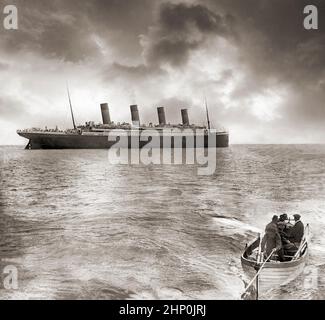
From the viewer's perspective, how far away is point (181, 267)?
488 inches

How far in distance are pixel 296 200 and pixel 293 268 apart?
1547cm

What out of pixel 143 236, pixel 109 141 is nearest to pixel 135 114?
pixel 109 141

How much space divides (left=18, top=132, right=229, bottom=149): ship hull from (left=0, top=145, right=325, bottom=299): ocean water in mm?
39015

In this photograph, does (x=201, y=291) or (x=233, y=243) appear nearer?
(x=201, y=291)

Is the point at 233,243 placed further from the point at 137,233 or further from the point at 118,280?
the point at 118,280

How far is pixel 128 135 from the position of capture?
240 ft

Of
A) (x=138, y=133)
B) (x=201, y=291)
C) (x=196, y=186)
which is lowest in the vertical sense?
(x=201, y=291)

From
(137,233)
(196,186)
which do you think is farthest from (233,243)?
(196,186)

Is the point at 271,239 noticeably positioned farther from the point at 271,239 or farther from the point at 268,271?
the point at 268,271

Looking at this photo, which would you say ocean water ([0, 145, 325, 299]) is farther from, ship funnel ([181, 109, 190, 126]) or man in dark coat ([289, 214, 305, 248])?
ship funnel ([181, 109, 190, 126])

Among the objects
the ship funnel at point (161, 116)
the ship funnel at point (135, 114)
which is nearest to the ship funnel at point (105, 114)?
the ship funnel at point (135, 114)

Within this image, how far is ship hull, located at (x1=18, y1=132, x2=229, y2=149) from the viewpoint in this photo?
68875mm

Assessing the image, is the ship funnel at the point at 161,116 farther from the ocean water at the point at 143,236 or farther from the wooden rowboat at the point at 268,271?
the wooden rowboat at the point at 268,271

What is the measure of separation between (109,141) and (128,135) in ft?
12.4
